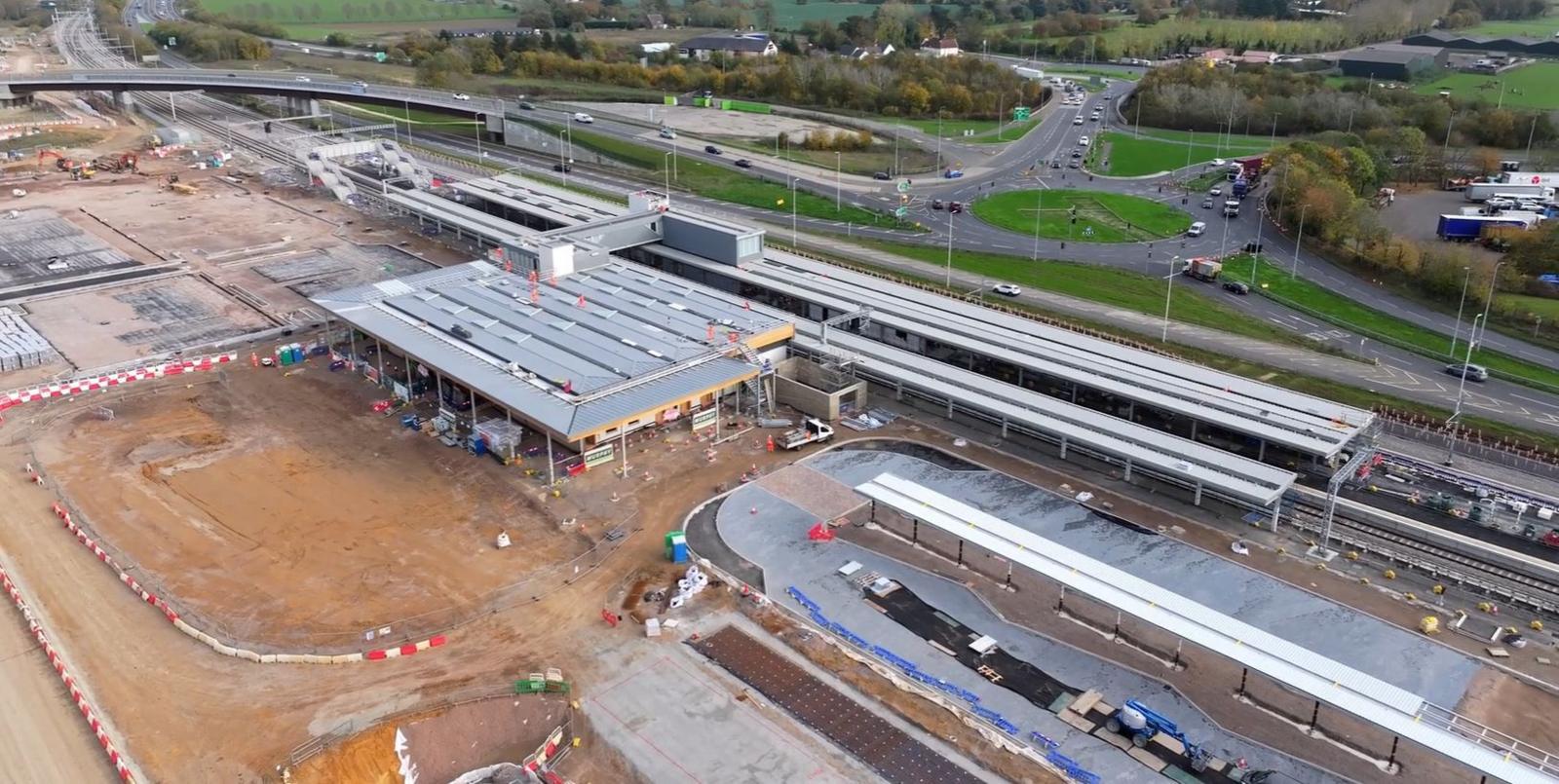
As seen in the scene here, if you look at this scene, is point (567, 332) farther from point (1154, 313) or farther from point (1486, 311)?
point (1486, 311)

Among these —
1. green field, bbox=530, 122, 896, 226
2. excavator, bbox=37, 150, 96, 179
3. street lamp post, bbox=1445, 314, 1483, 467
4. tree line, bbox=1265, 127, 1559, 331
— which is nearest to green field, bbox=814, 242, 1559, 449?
street lamp post, bbox=1445, 314, 1483, 467

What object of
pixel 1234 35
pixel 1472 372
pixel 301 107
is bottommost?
pixel 1472 372

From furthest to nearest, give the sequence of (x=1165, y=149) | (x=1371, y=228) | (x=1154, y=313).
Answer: (x=1165, y=149)
(x=1371, y=228)
(x=1154, y=313)

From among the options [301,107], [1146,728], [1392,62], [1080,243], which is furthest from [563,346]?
[1392,62]

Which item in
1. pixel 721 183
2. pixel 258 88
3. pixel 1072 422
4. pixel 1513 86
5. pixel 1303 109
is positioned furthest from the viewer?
pixel 1513 86

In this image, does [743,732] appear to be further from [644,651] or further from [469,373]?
[469,373]

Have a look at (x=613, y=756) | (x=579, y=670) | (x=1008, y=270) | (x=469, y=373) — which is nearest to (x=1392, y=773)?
(x=613, y=756)

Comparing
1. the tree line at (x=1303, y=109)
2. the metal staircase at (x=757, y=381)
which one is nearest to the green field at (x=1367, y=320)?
the metal staircase at (x=757, y=381)

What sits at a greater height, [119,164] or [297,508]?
[119,164]
